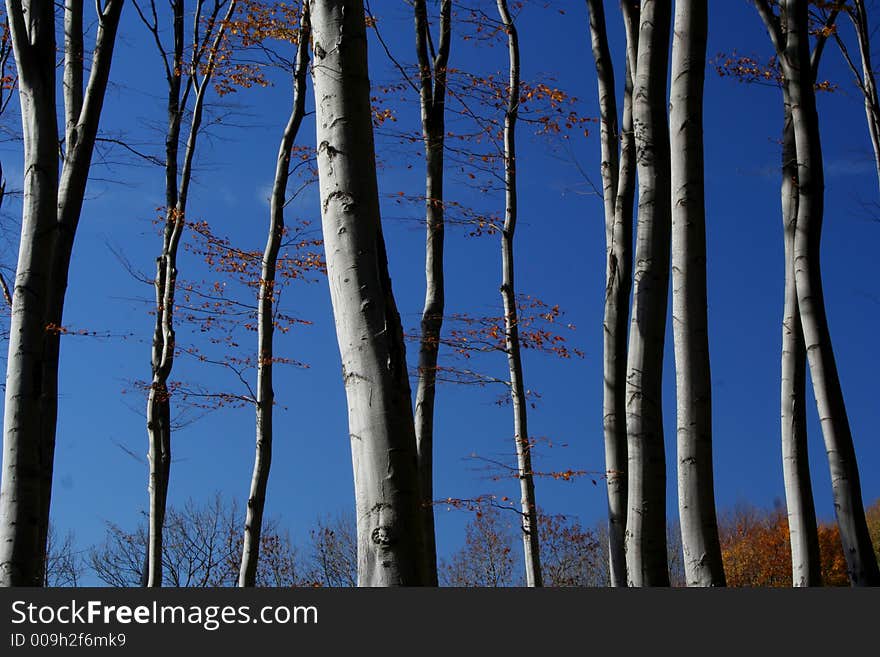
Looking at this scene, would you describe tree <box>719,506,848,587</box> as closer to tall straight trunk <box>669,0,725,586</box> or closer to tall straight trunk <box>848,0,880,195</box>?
tall straight trunk <box>848,0,880,195</box>

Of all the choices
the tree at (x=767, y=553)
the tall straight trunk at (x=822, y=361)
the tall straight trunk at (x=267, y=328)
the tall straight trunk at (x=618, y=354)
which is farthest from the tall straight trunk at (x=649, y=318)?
the tree at (x=767, y=553)

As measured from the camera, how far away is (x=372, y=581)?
288 centimetres

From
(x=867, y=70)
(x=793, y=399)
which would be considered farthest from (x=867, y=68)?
(x=793, y=399)

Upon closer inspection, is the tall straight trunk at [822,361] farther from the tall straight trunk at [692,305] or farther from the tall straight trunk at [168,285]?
the tall straight trunk at [168,285]

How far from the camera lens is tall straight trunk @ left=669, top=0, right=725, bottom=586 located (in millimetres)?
5020

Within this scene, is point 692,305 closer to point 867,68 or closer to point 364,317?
point 364,317

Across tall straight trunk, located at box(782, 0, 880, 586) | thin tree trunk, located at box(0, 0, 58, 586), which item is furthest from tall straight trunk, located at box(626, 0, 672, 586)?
thin tree trunk, located at box(0, 0, 58, 586)

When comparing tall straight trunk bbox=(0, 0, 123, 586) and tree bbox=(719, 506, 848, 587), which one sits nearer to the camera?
tall straight trunk bbox=(0, 0, 123, 586)

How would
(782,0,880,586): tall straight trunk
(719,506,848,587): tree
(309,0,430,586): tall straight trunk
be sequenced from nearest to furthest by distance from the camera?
(309,0,430,586): tall straight trunk < (782,0,880,586): tall straight trunk < (719,506,848,587): tree

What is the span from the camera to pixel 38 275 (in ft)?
18.8

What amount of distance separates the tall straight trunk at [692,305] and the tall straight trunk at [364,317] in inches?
101

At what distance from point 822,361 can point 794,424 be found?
45.8 inches

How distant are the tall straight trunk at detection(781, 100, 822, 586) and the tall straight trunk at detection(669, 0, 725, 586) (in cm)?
301

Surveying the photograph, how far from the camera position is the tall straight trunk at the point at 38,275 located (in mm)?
5207
